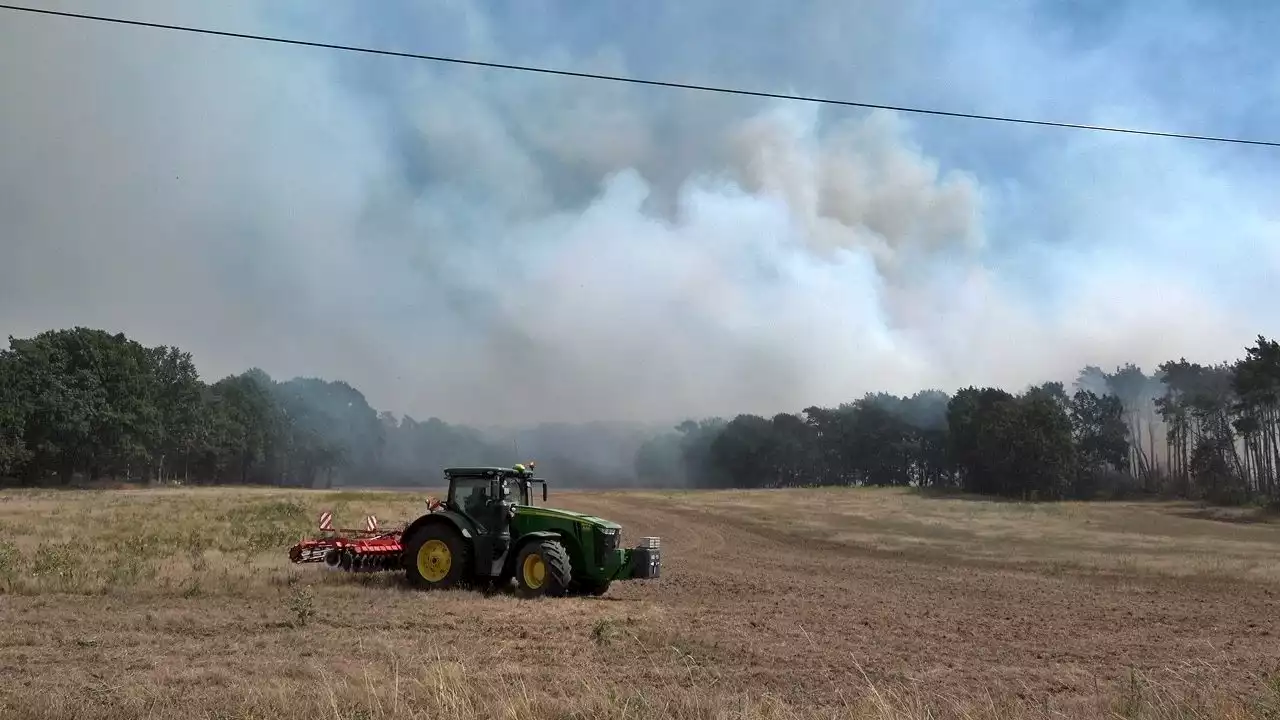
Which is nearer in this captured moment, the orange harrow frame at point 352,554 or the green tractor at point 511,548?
the green tractor at point 511,548

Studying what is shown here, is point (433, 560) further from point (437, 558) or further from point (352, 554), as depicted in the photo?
point (352, 554)

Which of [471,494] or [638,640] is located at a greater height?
[471,494]

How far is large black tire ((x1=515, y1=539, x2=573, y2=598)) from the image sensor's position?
53.0ft

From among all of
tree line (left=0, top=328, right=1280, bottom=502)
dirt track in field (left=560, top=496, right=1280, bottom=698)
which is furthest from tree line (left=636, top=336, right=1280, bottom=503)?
dirt track in field (left=560, top=496, right=1280, bottom=698)

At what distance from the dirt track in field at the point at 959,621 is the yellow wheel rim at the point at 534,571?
204cm

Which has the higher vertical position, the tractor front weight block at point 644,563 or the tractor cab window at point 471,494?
the tractor cab window at point 471,494

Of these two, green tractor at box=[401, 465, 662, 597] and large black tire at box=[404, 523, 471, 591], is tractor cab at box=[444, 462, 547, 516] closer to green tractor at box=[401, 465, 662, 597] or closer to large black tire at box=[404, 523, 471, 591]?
green tractor at box=[401, 465, 662, 597]

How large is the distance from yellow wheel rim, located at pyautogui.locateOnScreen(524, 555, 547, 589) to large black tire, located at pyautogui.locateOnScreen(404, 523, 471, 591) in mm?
1248

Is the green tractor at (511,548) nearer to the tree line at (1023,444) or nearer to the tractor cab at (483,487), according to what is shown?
the tractor cab at (483,487)

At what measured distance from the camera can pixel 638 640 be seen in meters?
11.6

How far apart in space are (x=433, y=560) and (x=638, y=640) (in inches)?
270

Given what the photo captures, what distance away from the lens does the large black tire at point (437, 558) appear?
1672cm

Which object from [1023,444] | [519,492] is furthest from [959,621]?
[1023,444]

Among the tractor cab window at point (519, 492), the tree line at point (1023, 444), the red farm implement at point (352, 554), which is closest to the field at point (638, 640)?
the red farm implement at point (352, 554)
